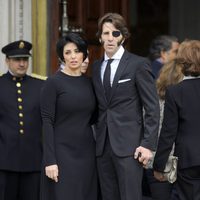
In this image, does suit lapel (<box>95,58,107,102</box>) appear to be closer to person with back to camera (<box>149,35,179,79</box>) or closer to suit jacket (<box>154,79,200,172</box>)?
suit jacket (<box>154,79,200,172</box>)

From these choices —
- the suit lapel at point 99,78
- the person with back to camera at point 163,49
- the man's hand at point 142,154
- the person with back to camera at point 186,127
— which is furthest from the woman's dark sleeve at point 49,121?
the person with back to camera at point 163,49

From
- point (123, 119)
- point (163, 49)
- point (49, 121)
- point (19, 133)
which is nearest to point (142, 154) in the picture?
point (123, 119)

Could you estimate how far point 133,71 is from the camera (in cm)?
522

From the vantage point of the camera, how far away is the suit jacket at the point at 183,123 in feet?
16.4

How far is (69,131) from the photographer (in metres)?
5.29

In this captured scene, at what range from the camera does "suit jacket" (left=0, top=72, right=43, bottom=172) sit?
5.83 metres

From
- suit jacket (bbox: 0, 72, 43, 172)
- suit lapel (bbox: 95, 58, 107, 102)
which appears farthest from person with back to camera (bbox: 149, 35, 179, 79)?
suit lapel (bbox: 95, 58, 107, 102)

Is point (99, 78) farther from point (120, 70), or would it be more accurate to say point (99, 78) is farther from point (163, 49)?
point (163, 49)

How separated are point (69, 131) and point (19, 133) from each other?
706mm

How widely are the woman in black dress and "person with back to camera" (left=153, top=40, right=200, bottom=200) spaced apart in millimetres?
584

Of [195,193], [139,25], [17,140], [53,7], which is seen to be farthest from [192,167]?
[139,25]

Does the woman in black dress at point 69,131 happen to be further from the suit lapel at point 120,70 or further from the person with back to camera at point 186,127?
the person with back to camera at point 186,127

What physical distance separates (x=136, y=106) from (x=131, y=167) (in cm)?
43

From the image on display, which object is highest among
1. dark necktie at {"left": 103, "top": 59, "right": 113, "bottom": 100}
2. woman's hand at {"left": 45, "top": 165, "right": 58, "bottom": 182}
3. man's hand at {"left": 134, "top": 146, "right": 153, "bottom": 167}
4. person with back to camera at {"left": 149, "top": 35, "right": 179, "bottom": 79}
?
person with back to camera at {"left": 149, "top": 35, "right": 179, "bottom": 79}
